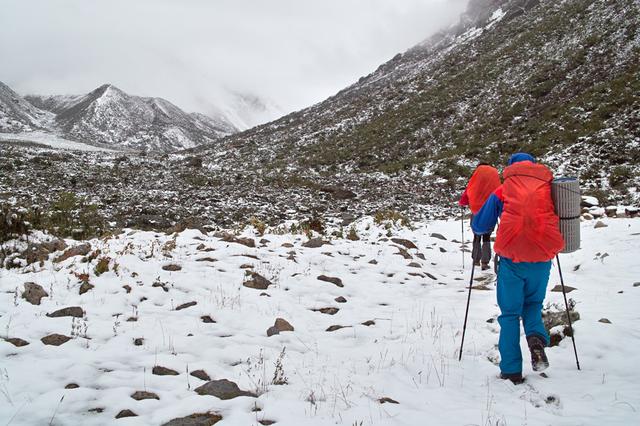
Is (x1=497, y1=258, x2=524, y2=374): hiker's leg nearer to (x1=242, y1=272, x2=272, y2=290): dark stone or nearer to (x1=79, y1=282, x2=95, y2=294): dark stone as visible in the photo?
(x1=242, y1=272, x2=272, y2=290): dark stone

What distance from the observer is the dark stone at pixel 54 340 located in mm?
4473

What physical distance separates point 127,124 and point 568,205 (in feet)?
520

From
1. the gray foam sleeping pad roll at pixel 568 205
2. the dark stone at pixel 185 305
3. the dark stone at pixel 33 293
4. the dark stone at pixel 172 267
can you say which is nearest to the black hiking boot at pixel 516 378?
the gray foam sleeping pad roll at pixel 568 205

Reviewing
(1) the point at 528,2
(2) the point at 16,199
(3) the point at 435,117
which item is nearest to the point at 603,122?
(3) the point at 435,117

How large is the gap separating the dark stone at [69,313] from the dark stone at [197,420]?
2709mm

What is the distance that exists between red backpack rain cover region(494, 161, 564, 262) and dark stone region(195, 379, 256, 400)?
303 centimetres

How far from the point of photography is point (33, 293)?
5.56 meters

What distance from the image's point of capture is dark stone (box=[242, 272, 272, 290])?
701 centimetres

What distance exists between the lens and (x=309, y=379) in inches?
A: 168

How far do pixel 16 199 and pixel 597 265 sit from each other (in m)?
19.7

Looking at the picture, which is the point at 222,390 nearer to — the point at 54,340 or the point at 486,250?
the point at 54,340

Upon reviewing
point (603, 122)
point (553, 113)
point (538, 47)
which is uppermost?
point (538, 47)

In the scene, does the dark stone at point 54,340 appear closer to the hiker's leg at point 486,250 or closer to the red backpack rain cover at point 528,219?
the red backpack rain cover at point 528,219

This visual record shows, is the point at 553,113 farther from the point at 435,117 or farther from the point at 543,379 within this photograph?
the point at 543,379
